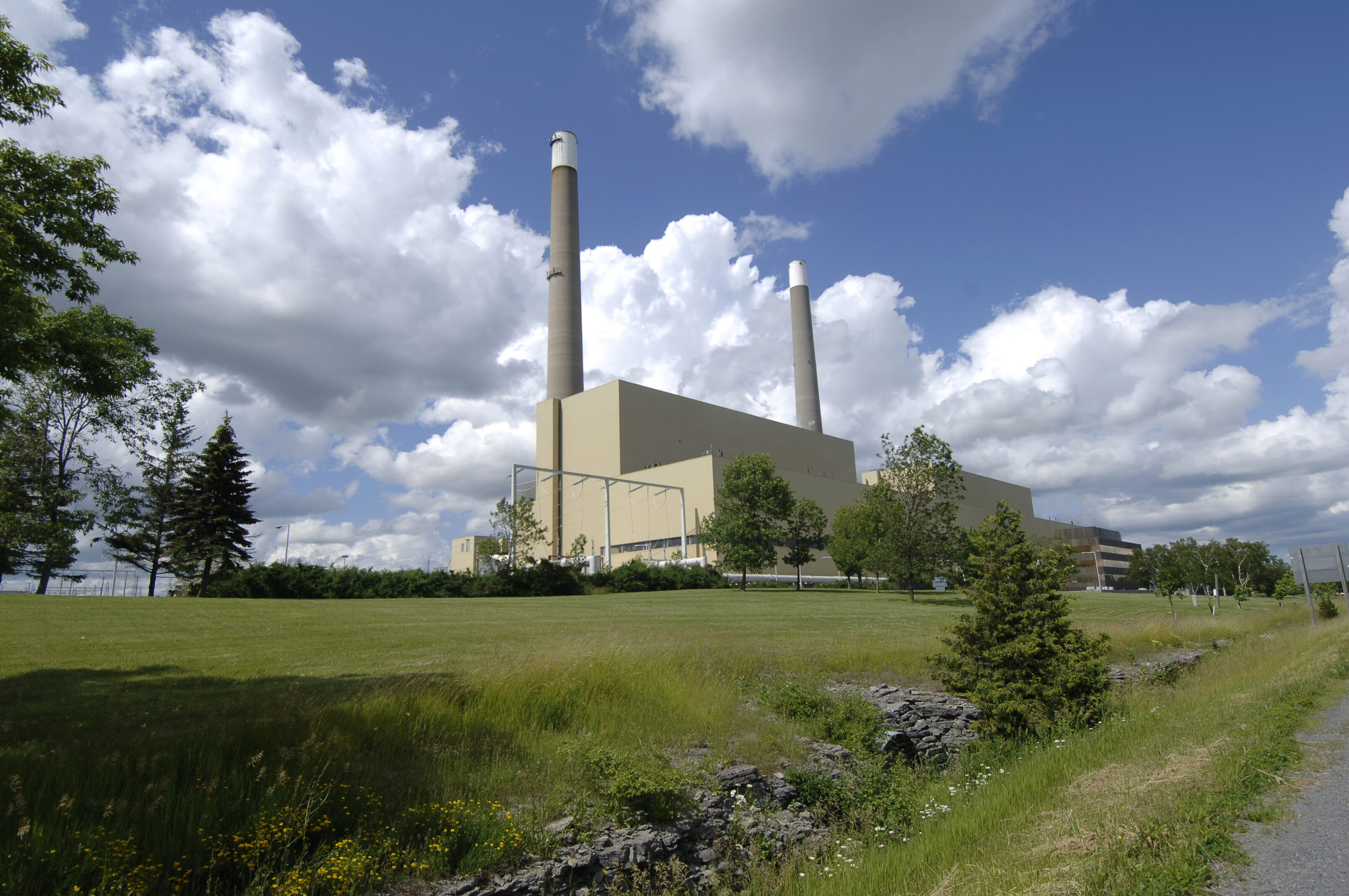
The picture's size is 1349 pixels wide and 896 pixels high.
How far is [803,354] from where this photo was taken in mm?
86875

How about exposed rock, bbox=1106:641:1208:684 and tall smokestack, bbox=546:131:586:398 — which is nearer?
exposed rock, bbox=1106:641:1208:684

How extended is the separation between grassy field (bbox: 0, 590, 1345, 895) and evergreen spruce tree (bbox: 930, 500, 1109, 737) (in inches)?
27.9

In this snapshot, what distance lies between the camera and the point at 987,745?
12.0m

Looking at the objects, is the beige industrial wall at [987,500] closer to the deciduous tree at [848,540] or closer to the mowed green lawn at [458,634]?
the deciduous tree at [848,540]

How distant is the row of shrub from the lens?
105 ft

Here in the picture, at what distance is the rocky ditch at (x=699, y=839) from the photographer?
6820mm

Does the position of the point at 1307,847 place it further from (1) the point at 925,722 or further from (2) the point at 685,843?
(1) the point at 925,722

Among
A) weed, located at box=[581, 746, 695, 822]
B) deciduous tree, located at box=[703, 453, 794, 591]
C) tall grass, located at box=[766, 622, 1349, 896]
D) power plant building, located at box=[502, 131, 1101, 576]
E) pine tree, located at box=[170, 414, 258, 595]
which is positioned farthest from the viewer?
power plant building, located at box=[502, 131, 1101, 576]

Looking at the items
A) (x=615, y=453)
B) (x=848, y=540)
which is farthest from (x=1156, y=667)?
(x=615, y=453)

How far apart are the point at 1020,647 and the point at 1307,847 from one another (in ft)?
23.0

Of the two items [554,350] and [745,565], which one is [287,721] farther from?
[554,350]

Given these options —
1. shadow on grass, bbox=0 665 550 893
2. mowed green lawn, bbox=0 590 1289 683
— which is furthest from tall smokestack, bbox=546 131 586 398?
shadow on grass, bbox=0 665 550 893

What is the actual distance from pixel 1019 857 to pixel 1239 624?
93.0ft

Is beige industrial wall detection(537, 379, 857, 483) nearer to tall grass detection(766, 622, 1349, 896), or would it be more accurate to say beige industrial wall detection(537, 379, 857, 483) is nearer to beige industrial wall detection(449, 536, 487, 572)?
beige industrial wall detection(449, 536, 487, 572)
